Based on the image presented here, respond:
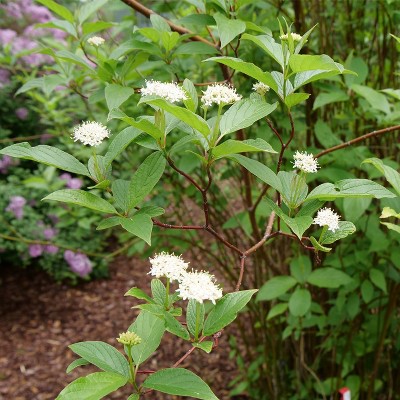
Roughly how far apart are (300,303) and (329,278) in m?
0.11

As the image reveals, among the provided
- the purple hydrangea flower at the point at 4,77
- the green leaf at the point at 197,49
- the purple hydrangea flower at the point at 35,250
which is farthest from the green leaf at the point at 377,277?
the purple hydrangea flower at the point at 4,77

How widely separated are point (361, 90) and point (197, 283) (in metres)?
0.85

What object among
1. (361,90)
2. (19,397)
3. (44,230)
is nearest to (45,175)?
(44,230)

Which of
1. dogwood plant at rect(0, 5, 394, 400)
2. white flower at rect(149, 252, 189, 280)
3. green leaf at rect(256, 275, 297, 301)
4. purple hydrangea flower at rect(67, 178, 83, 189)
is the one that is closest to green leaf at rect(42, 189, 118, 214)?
dogwood plant at rect(0, 5, 394, 400)

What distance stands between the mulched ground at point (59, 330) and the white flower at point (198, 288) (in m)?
1.83

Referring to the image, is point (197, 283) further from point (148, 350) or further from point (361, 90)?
point (361, 90)

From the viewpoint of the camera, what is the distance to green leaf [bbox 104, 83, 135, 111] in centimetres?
104

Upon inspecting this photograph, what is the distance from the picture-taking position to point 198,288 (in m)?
0.71

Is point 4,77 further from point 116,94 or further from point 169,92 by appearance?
point 169,92

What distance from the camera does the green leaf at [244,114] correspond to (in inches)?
31.6

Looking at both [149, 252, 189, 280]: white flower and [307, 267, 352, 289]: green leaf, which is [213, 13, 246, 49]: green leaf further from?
[307, 267, 352, 289]: green leaf

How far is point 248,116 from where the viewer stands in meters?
0.82

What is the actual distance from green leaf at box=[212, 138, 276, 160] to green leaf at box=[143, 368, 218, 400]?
314mm

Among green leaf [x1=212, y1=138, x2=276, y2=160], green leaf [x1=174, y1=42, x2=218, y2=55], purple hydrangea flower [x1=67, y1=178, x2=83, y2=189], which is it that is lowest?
purple hydrangea flower [x1=67, y1=178, x2=83, y2=189]
